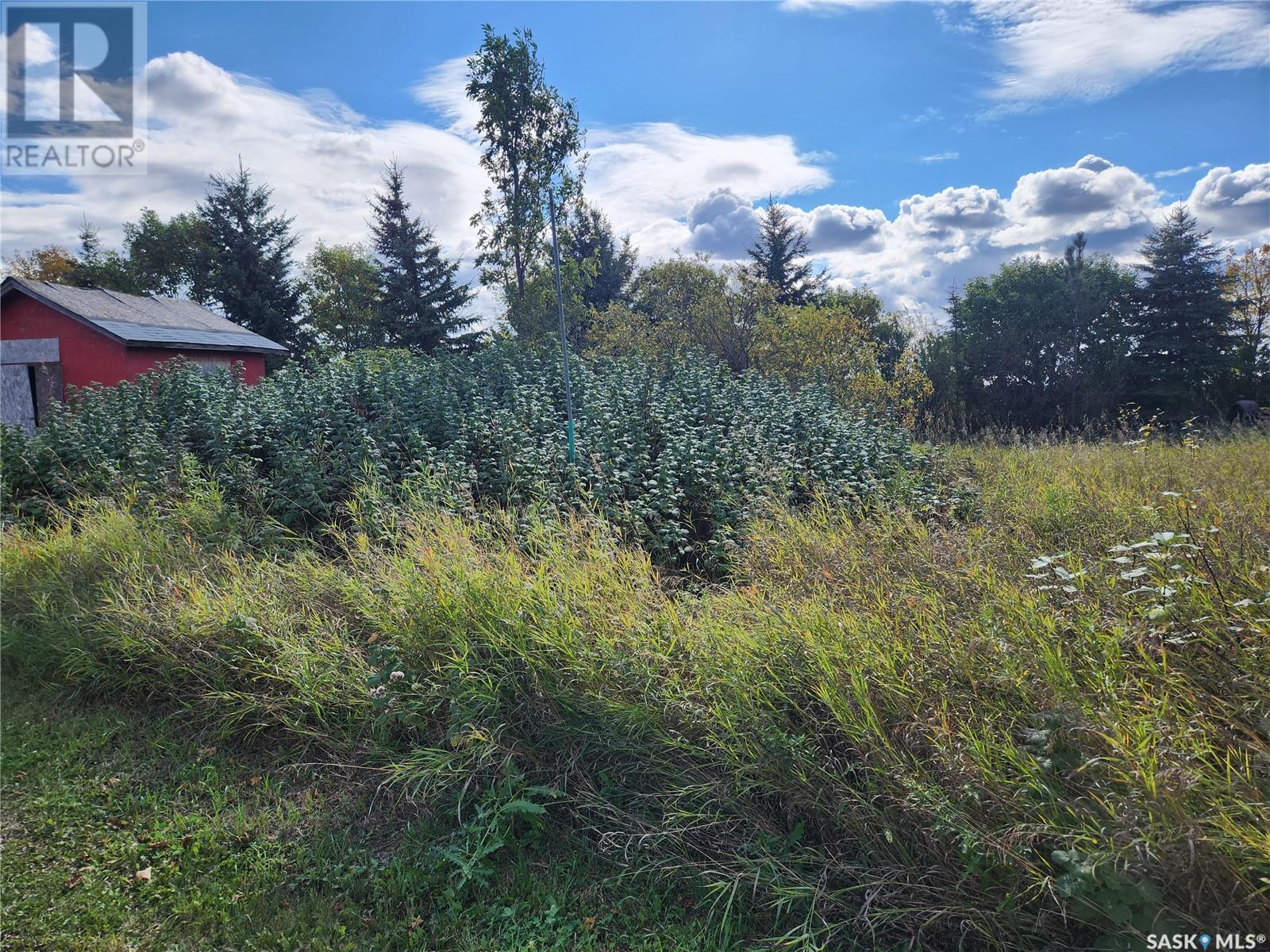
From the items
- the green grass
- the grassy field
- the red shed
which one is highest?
the red shed

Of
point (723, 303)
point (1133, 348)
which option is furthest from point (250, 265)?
point (1133, 348)

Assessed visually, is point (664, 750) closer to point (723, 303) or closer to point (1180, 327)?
point (723, 303)

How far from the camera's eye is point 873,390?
12500mm

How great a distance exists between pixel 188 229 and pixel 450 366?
26.7 m

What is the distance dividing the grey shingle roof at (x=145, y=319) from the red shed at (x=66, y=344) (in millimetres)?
24

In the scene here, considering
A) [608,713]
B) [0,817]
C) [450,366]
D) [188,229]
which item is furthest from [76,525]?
[188,229]

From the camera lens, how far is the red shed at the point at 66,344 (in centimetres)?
1459

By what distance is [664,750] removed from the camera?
2.69 m

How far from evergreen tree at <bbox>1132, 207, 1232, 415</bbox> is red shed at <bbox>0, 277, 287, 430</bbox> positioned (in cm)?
2493

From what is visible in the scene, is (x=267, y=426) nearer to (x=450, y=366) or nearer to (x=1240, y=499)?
(x=450, y=366)

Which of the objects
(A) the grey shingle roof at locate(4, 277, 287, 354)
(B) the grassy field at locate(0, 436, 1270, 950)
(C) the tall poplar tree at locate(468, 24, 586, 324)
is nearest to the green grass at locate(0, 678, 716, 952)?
(B) the grassy field at locate(0, 436, 1270, 950)

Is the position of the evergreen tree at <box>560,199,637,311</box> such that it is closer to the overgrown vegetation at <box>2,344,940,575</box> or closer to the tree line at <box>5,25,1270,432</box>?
the tree line at <box>5,25,1270,432</box>

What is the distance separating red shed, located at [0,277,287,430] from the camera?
14.6 meters

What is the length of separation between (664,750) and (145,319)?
58.0 feet
